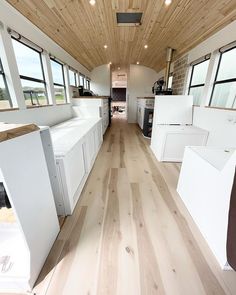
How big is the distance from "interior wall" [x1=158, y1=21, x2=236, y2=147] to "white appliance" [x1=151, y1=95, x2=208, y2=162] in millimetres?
136

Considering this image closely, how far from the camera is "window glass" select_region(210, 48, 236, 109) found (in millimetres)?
2264

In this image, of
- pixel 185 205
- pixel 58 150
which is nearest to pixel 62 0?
pixel 58 150

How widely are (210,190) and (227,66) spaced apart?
2.36m

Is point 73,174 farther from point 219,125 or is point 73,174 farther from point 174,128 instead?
point 219,125

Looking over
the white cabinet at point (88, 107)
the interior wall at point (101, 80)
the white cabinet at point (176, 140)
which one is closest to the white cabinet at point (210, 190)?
the white cabinet at point (176, 140)

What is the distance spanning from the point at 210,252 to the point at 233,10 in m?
2.92

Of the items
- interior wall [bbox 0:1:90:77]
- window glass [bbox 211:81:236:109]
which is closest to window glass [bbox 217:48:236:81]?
window glass [bbox 211:81:236:109]

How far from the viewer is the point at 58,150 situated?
1.38 meters

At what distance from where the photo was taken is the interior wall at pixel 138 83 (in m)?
6.53

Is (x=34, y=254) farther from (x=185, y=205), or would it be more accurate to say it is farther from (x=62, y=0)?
(x=62, y=0)

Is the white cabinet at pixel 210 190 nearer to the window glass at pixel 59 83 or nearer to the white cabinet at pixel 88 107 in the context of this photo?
the white cabinet at pixel 88 107

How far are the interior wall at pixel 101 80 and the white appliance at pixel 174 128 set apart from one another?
4620 millimetres

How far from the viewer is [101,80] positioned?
6891 mm

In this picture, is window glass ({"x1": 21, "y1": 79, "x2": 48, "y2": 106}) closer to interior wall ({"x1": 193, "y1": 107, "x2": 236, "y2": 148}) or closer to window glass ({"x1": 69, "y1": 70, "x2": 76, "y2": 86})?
window glass ({"x1": 69, "y1": 70, "x2": 76, "y2": 86})
